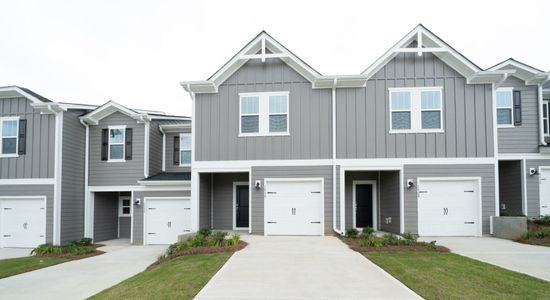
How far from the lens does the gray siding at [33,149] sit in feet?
50.4

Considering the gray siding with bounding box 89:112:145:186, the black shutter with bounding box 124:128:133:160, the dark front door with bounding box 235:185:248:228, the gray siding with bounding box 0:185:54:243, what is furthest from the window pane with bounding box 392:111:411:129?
the gray siding with bounding box 0:185:54:243

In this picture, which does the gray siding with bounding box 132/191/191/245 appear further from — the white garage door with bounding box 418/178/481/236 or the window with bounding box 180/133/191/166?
the white garage door with bounding box 418/178/481/236

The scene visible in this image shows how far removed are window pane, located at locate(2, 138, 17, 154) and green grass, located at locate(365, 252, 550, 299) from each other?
15.2m

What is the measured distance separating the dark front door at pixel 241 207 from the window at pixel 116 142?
234 inches

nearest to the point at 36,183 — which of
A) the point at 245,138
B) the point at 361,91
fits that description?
the point at 245,138

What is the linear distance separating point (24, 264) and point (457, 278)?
40.8 ft

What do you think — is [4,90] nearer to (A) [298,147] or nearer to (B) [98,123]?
(B) [98,123]

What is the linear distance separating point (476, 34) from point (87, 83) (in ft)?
116

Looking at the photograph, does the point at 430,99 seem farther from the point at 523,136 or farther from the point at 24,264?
the point at 24,264

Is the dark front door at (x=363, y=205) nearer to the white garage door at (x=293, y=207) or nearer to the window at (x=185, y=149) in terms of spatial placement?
the white garage door at (x=293, y=207)

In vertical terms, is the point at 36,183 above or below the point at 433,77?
below

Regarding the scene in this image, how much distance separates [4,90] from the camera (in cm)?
1557

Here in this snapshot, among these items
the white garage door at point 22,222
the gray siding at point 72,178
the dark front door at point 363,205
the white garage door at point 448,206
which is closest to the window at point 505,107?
the white garage door at point 448,206

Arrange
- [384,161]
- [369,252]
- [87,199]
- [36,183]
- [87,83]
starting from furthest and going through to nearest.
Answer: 1. [87,83]
2. [87,199]
3. [36,183]
4. [384,161]
5. [369,252]
